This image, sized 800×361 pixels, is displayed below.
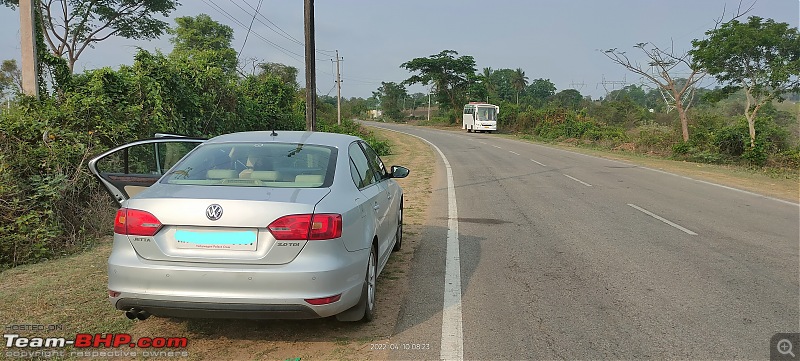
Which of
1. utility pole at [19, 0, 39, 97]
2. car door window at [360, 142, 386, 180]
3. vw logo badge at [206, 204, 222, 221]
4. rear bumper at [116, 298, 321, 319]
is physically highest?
utility pole at [19, 0, 39, 97]

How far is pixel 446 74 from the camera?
67500 millimetres

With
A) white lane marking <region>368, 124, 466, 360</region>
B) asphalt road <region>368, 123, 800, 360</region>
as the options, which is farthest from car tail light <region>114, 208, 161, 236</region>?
white lane marking <region>368, 124, 466, 360</region>

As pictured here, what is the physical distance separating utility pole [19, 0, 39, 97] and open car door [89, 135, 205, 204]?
5.99ft

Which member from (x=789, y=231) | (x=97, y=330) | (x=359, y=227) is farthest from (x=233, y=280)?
(x=789, y=231)

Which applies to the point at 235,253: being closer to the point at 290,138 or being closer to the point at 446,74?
the point at 290,138

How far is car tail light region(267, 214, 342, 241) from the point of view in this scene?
354 centimetres

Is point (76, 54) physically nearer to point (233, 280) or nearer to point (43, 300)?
point (43, 300)

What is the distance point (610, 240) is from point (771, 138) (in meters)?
17.2

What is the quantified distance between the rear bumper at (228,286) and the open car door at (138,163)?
5.77 feet

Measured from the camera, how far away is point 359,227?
13.4 feet

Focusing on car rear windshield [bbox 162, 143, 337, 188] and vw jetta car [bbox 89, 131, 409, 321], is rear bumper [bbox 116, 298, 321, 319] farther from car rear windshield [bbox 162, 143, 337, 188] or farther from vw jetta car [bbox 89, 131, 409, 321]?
car rear windshield [bbox 162, 143, 337, 188]

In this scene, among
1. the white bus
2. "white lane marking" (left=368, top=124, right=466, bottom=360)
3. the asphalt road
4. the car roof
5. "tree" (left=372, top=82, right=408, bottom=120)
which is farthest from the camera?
"tree" (left=372, top=82, right=408, bottom=120)

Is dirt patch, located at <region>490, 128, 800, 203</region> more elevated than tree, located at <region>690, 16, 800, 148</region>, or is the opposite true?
tree, located at <region>690, 16, 800, 148</region>

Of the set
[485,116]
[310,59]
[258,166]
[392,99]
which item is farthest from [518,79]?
[258,166]
